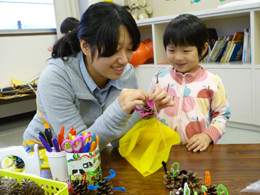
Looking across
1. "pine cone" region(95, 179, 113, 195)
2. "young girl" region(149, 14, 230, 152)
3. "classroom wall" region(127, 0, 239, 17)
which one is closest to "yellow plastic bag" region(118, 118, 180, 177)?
"pine cone" region(95, 179, 113, 195)

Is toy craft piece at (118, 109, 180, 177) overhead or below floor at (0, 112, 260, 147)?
overhead

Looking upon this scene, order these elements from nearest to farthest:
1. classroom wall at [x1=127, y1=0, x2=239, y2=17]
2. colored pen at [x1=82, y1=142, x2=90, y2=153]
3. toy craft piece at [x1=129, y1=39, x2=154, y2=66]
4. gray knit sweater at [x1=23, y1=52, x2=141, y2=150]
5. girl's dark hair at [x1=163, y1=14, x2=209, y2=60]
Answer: colored pen at [x1=82, y1=142, x2=90, y2=153]
gray knit sweater at [x1=23, y1=52, x2=141, y2=150]
girl's dark hair at [x1=163, y1=14, x2=209, y2=60]
classroom wall at [x1=127, y1=0, x2=239, y2=17]
toy craft piece at [x1=129, y1=39, x2=154, y2=66]

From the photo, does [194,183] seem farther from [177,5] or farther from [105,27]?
[177,5]

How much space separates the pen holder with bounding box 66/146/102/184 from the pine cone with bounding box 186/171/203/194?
0.77ft

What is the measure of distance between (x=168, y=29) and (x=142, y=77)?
83.0 inches

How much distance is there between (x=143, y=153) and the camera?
811 millimetres

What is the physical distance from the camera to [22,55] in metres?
3.58

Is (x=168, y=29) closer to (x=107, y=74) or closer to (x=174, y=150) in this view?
(x=107, y=74)

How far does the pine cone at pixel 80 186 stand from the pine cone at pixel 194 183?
25cm

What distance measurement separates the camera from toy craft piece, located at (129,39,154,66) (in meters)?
3.33

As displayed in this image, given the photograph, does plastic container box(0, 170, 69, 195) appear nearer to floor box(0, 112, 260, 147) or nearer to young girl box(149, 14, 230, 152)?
young girl box(149, 14, 230, 152)

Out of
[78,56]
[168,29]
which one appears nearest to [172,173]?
[78,56]

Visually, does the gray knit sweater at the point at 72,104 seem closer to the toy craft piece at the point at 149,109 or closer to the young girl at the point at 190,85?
the toy craft piece at the point at 149,109

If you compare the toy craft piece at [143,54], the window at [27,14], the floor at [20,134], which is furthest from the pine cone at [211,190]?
the window at [27,14]
